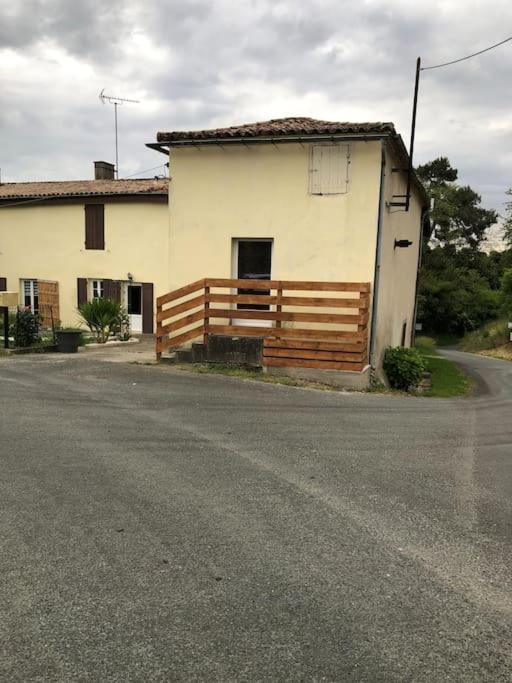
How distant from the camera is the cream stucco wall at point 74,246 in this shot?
20.2 m

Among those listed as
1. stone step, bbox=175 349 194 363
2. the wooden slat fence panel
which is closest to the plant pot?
stone step, bbox=175 349 194 363

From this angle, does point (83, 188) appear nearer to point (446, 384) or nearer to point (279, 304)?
point (279, 304)

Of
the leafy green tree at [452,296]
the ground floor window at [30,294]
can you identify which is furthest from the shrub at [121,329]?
the leafy green tree at [452,296]

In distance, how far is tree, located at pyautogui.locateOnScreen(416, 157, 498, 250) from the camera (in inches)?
1825

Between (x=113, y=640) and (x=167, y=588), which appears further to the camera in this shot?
(x=167, y=588)

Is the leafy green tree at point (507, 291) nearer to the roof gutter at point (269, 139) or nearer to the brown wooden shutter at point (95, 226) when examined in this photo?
the brown wooden shutter at point (95, 226)

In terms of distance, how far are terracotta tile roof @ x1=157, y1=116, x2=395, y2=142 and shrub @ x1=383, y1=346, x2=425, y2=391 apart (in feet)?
15.8

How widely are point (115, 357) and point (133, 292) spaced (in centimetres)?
930

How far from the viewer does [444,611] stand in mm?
3141

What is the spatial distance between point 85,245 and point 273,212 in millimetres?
11715

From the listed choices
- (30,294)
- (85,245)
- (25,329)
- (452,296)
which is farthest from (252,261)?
(452,296)

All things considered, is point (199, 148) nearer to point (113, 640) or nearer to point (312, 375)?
point (312, 375)

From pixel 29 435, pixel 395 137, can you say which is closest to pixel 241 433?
pixel 29 435

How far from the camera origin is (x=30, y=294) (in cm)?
2289
